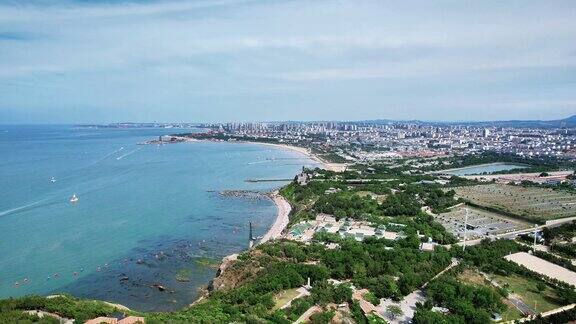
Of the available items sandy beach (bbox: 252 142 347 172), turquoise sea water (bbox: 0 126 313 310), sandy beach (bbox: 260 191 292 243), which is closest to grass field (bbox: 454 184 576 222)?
sandy beach (bbox: 260 191 292 243)

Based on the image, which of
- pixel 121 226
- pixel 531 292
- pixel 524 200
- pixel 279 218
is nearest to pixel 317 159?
pixel 524 200

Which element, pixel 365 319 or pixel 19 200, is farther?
pixel 19 200

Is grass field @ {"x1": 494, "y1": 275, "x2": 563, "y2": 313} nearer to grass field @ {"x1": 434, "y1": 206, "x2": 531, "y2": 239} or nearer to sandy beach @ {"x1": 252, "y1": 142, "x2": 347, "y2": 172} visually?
grass field @ {"x1": 434, "y1": 206, "x2": 531, "y2": 239}

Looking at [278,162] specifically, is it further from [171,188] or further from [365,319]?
[365,319]

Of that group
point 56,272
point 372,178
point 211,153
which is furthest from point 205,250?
point 211,153

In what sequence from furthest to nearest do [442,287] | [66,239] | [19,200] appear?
[19,200] < [66,239] < [442,287]

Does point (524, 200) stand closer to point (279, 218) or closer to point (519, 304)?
point (279, 218)
